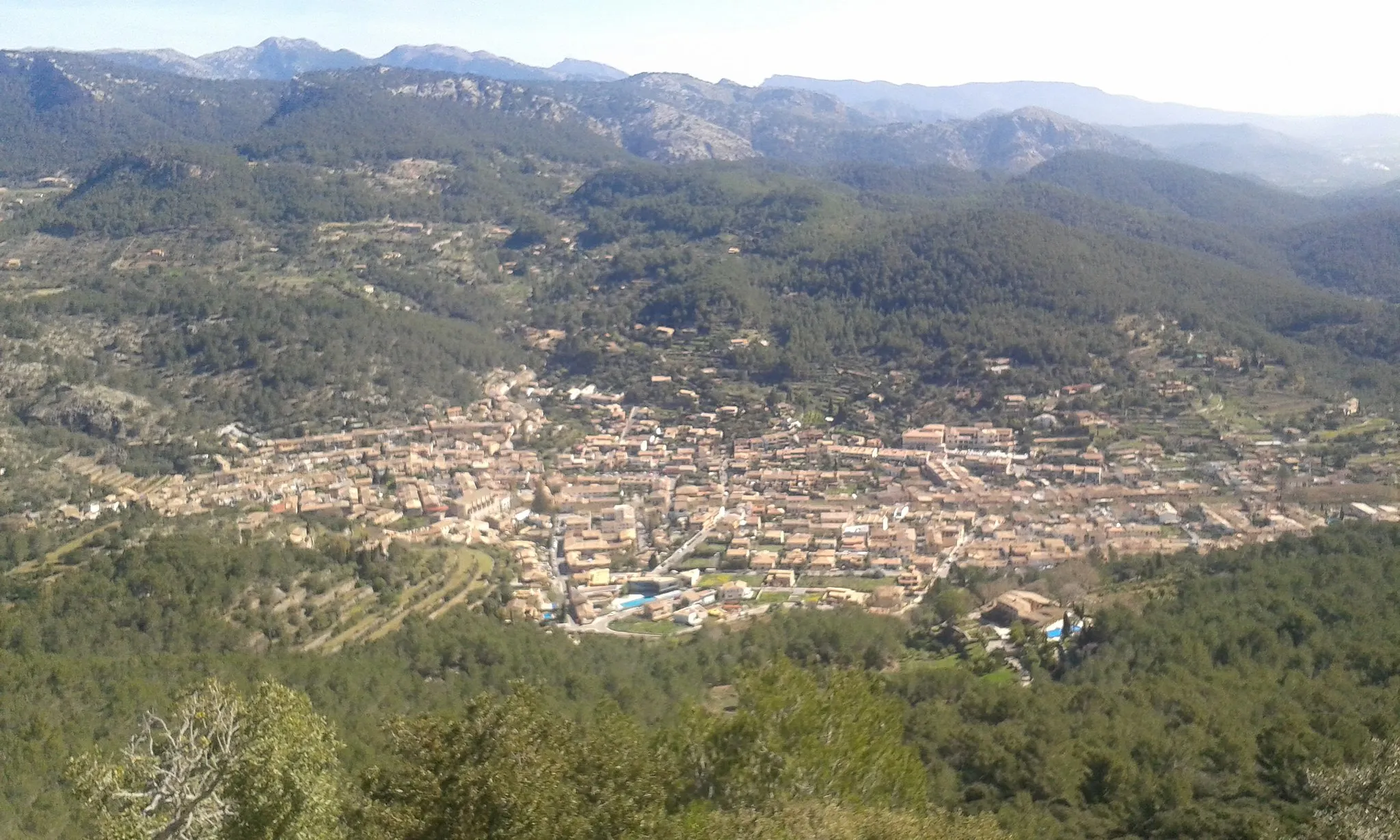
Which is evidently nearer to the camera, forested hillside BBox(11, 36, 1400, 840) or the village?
forested hillside BBox(11, 36, 1400, 840)

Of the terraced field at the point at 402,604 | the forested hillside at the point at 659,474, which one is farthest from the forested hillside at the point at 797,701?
the terraced field at the point at 402,604

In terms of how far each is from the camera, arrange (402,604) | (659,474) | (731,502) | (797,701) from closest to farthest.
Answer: (797,701) < (402,604) < (731,502) < (659,474)

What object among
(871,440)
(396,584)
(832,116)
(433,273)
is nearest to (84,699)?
(396,584)

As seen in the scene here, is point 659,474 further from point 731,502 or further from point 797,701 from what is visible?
point 797,701

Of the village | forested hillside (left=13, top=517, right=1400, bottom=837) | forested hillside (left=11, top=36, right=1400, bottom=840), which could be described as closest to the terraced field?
forested hillside (left=11, top=36, right=1400, bottom=840)

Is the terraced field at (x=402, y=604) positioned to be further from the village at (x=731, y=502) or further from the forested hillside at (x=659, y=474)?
the village at (x=731, y=502)

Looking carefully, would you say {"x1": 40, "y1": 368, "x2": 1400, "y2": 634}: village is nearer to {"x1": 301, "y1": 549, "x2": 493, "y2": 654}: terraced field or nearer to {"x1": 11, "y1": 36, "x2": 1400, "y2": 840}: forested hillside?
{"x1": 11, "y1": 36, "x2": 1400, "y2": 840}: forested hillside

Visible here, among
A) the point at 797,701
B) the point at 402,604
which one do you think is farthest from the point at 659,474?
the point at 797,701

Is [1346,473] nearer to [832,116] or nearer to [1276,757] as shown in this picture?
[1276,757]
